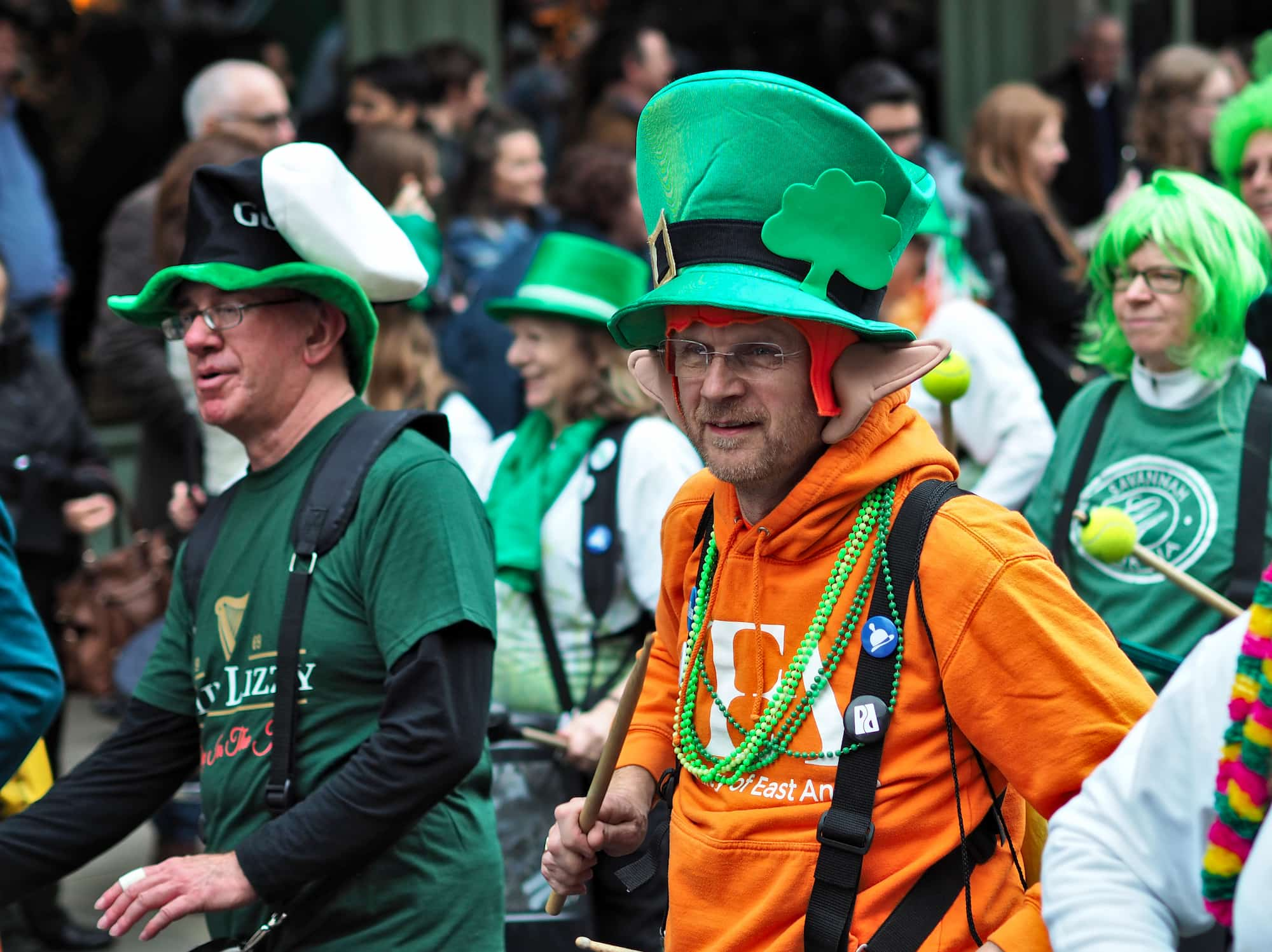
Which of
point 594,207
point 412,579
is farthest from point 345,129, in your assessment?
point 412,579

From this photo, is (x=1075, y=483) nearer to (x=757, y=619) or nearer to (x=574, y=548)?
(x=574, y=548)

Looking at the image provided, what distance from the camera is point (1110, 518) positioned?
3000 mm

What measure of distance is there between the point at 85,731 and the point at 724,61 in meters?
6.56

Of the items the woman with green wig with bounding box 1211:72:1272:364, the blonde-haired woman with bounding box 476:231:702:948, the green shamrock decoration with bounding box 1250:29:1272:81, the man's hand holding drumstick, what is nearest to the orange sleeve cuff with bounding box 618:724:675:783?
the man's hand holding drumstick

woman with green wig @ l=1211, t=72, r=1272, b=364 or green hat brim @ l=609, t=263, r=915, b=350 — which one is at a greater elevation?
green hat brim @ l=609, t=263, r=915, b=350

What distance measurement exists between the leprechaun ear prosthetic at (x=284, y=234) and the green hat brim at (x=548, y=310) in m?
1.32

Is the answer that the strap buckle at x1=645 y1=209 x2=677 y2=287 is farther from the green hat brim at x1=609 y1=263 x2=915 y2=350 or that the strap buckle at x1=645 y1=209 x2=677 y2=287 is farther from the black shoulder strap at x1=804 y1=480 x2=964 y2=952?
the black shoulder strap at x1=804 y1=480 x2=964 y2=952

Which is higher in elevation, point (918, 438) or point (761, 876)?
point (918, 438)

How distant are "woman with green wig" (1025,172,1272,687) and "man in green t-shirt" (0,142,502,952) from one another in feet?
5.41

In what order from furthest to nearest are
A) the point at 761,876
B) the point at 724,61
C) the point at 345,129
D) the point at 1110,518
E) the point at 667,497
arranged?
the point at 724,61, the point at 345,129, the point at 667,497, the point at 1110,518, the point at 761,876

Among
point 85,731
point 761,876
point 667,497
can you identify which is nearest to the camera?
point 761,876

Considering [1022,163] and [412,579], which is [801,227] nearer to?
[412,579]

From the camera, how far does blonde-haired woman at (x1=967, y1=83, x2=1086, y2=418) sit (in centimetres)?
693

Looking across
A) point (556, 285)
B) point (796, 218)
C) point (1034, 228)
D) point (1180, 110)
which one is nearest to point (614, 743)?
point (796, 218)
